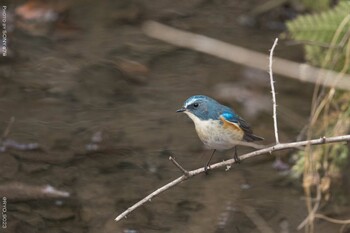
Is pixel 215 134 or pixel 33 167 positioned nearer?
pixel 215 134

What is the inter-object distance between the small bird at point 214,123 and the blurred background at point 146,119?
1.07 metres

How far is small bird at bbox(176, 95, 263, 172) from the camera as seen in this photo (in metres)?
4.41

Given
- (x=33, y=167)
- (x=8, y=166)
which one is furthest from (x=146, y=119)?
(x=8, y=166)

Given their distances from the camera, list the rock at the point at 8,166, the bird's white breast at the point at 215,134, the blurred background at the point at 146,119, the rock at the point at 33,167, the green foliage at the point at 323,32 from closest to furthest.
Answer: the bird's white breast at the point at 215,134
the blurred background at the point at 146,119
the rock at the point at 8,166
the rock at the point at 33,167
the green foliage at the point at 323,32

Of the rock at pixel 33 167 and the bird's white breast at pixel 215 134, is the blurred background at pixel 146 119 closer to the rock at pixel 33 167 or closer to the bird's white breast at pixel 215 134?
the rock at pixel 33 167

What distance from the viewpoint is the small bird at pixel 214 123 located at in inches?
173

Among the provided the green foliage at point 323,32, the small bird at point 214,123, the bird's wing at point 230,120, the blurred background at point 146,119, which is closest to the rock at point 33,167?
the blurred background at point 146,119

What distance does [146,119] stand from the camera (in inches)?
293

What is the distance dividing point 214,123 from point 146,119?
3.05 meters

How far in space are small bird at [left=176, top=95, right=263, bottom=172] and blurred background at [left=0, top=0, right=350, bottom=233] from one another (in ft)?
3.50

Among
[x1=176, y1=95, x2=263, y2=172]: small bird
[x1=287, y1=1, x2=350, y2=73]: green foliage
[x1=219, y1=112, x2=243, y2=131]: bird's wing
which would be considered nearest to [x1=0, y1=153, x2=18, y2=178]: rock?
[x1=176, y1=95, x2=263, y2=172]: small bird

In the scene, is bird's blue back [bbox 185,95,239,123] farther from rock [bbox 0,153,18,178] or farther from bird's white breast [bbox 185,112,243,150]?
rock [bbox 0,153,18,178]

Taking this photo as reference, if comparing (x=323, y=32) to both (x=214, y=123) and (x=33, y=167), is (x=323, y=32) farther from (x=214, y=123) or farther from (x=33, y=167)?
(x=33, y=167)

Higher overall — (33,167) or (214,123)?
(214,123)
